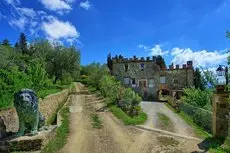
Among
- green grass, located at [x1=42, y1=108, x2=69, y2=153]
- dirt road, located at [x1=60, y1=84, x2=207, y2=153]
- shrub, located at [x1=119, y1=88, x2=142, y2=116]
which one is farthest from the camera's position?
shrub, located at [x1=119, y1=88, x2=142, y2=116]

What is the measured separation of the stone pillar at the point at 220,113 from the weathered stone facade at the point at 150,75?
3465 centimetres

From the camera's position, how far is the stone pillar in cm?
1202

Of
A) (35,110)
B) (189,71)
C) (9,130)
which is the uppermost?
(189,71)

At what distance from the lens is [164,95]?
4803cm

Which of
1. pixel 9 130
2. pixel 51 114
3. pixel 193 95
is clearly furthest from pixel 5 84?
pixel 193 95

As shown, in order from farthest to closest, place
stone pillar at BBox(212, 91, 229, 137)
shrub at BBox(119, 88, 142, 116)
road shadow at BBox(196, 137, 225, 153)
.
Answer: shrub at BBox(119, 88, 142, 116), stone pillar at BBox(212, 91, 229, 137), road shadow at BBox(196, 137, 225, 153)

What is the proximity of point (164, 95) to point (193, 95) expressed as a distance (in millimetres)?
22902

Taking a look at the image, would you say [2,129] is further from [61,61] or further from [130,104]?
[61,61]

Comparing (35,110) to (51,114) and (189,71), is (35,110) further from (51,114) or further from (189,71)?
(189,71)

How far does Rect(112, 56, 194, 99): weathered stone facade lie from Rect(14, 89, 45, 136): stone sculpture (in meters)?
38.7

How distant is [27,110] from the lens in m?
9.36

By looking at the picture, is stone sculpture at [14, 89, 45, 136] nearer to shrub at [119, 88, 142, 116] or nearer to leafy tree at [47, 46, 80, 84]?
shrub at [119, 88, 142, 116]

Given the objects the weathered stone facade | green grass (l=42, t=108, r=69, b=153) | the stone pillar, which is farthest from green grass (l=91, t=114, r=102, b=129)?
the weathered stone facade

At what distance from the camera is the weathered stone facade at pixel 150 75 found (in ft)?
153
